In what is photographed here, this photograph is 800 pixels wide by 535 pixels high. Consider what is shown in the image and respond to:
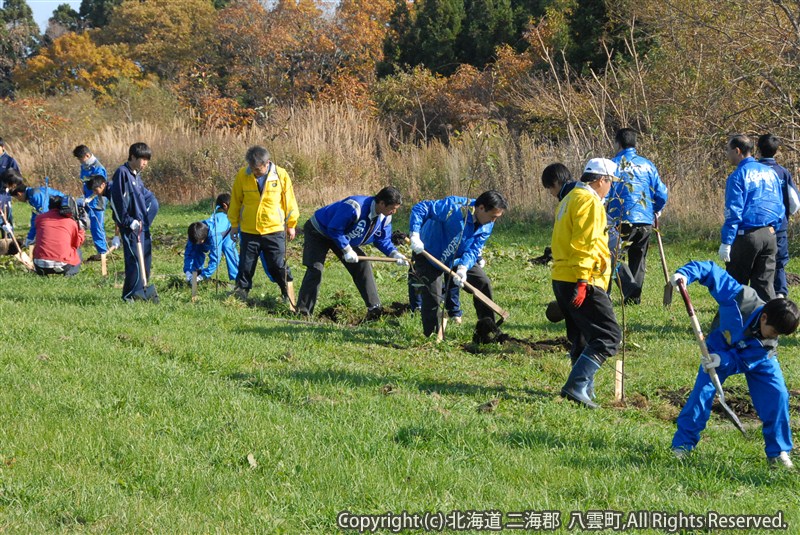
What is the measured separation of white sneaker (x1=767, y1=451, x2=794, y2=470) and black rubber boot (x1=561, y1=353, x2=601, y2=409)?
1502mm

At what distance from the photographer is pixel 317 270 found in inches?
405

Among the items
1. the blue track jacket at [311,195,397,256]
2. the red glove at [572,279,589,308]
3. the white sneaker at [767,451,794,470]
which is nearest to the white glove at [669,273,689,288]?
the red glove at [572,279,589,308]

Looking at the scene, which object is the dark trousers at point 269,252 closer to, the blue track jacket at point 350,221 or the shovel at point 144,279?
the blue track jacket at point 350,221

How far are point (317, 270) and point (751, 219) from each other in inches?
190

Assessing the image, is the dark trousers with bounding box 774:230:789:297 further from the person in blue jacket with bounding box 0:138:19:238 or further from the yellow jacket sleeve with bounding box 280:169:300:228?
the person in blue jacket with bounding box 0:138:19:238

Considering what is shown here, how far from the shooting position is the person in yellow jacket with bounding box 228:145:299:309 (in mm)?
10531

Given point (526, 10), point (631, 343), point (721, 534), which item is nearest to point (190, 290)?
point (631, 343)

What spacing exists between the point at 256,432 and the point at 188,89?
34224 millimetres

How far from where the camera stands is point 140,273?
34.1 feet

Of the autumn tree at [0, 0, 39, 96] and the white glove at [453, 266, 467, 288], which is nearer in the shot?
the white glove at [453, 266, 467, 288]

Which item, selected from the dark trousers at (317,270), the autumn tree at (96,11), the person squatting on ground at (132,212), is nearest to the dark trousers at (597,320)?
the dark trousers at (317,270)

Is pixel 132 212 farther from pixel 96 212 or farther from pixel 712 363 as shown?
pixel 712 363

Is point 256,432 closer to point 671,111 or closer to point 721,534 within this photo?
point 721,534

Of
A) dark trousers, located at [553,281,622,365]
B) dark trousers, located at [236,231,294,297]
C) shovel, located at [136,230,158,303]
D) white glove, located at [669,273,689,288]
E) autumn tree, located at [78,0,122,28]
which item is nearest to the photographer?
white glove, located at [669,273,689,288]
